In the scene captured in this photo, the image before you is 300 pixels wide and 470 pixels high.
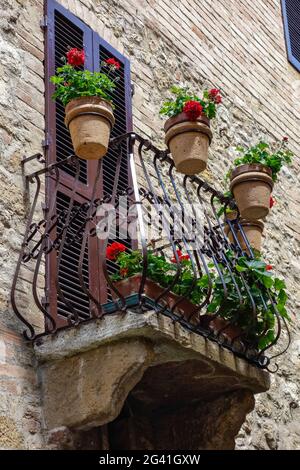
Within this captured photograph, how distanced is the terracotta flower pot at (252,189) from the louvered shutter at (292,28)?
15.5 feet

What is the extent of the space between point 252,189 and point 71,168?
131 cm

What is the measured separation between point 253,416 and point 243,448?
14.9 inches

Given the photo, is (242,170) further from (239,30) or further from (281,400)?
(239,30)

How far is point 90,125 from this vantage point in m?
5.95

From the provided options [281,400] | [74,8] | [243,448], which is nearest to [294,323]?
[281,400]

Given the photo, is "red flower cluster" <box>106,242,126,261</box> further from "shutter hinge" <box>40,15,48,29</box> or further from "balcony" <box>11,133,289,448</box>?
"shutter hinge" <box>40,15,48,29</box>

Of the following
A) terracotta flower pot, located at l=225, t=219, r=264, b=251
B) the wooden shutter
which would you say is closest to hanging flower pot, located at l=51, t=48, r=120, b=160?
the wooden shutter

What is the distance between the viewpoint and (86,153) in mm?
5977

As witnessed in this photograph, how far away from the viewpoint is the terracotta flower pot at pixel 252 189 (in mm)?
6930

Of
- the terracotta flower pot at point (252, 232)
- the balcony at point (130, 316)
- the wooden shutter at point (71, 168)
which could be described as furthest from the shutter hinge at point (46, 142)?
the terracotta flower pot at point (252, 232)

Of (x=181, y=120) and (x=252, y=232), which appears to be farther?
(x=252, y=232)

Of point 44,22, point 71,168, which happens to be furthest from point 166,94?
point 71,168

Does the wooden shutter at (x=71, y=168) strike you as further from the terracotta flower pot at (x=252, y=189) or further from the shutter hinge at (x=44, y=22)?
the terracotta flower pot at (x=252, y=189)

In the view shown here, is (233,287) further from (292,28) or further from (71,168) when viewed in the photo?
(292,28)
